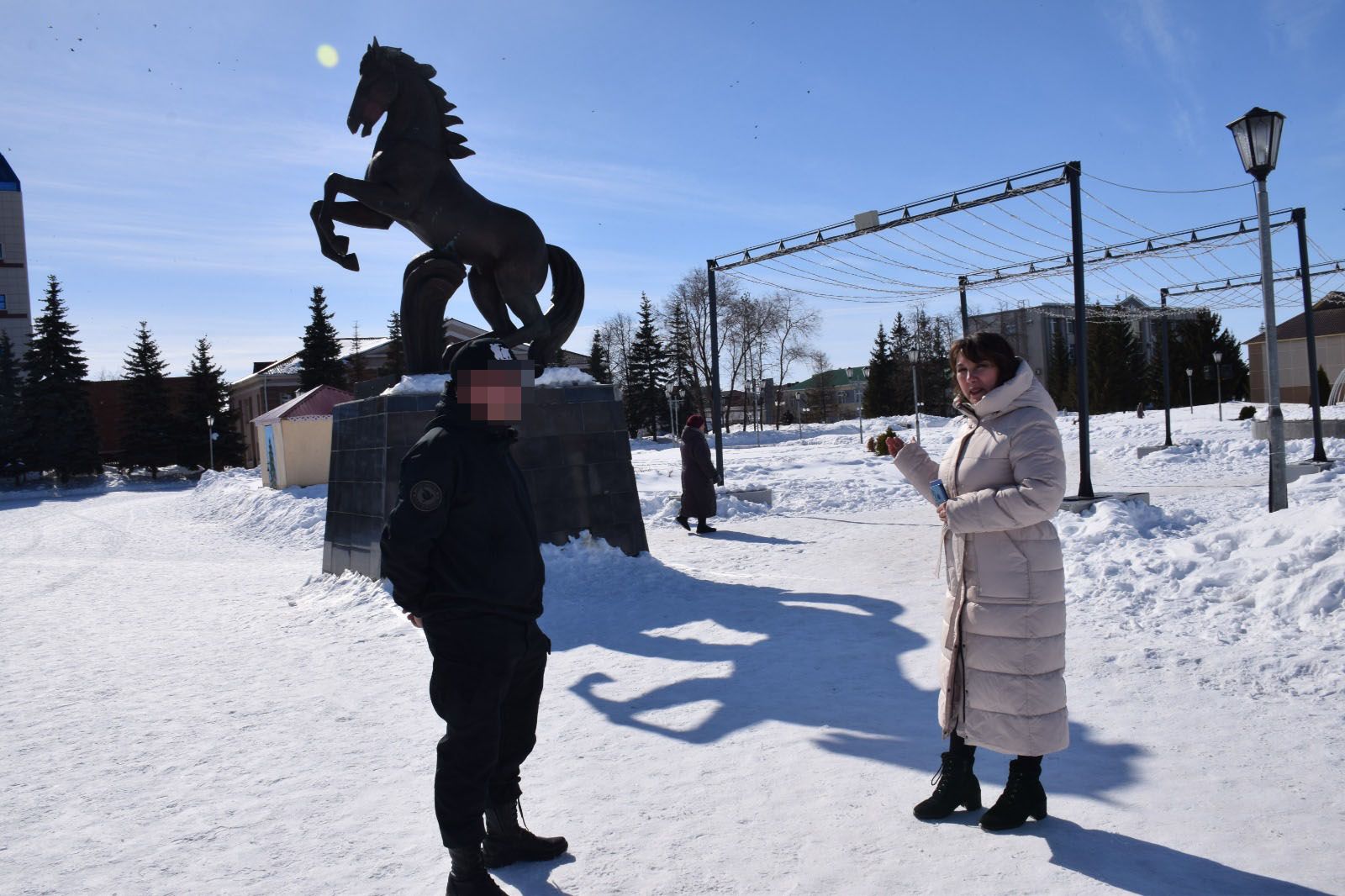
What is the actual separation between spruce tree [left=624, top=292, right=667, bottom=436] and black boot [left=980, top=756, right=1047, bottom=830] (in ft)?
168

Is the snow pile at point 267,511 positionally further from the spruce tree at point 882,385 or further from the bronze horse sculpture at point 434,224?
the spruce tree at point 882,385

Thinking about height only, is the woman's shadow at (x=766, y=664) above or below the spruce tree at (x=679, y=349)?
below

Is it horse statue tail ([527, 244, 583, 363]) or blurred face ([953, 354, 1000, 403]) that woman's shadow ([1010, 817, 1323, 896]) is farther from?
horse statue tail ([527, 244, 583, 363])

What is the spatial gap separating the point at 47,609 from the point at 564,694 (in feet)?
21.3

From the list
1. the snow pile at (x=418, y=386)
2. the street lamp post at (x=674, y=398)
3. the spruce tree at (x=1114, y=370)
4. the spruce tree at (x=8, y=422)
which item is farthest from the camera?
the spruce tree at (x=1114, y=370)

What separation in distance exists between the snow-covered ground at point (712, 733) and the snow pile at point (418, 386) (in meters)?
1.90

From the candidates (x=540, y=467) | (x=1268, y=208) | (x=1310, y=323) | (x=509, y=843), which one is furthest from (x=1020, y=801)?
(x=1310, y=323)

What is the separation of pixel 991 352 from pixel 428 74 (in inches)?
269

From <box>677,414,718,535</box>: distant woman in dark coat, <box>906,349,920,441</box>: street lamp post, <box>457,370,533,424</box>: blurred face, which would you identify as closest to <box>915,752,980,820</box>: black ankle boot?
<box>457,370,533,424</box>: blurred face

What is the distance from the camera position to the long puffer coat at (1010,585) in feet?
9.54

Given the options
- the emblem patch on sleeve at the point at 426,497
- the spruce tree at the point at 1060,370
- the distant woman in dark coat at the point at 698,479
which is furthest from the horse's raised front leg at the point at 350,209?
the spruce tree at the point at 1060,370

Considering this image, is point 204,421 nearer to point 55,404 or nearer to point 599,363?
point 55,404

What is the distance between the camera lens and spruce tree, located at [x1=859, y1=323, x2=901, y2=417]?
61.5 meters

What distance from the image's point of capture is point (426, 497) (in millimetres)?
2607
